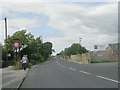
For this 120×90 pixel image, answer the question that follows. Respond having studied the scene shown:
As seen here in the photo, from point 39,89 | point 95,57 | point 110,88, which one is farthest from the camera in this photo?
point 95,57

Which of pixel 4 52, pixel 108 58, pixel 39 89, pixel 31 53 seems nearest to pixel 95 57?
pixel 108 58

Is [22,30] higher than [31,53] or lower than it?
higher

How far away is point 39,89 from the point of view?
17.5 meters

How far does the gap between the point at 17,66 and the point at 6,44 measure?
27912mm

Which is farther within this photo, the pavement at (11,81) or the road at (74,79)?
the pavement at (11,81)

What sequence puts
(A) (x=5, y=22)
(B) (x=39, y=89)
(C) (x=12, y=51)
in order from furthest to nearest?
(C) (x=12, y=51), (A) (x=5, y=22), (B) (x=39, y=89)

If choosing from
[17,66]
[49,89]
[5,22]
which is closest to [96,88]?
[49,89]

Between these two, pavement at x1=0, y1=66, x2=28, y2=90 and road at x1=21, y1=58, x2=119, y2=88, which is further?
pavement at x1=0, y1=66, x2=28, y2=90

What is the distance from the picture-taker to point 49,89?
1689cm

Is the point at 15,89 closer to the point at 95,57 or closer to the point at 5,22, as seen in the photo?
the point at 5,22

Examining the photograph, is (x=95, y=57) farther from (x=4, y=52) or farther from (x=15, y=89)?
(x=15, y=89)

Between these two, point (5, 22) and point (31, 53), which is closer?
point (5, 22)

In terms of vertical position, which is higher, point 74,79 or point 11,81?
point 74,79

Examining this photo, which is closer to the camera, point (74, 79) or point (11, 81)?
Result: point (11, 81)
